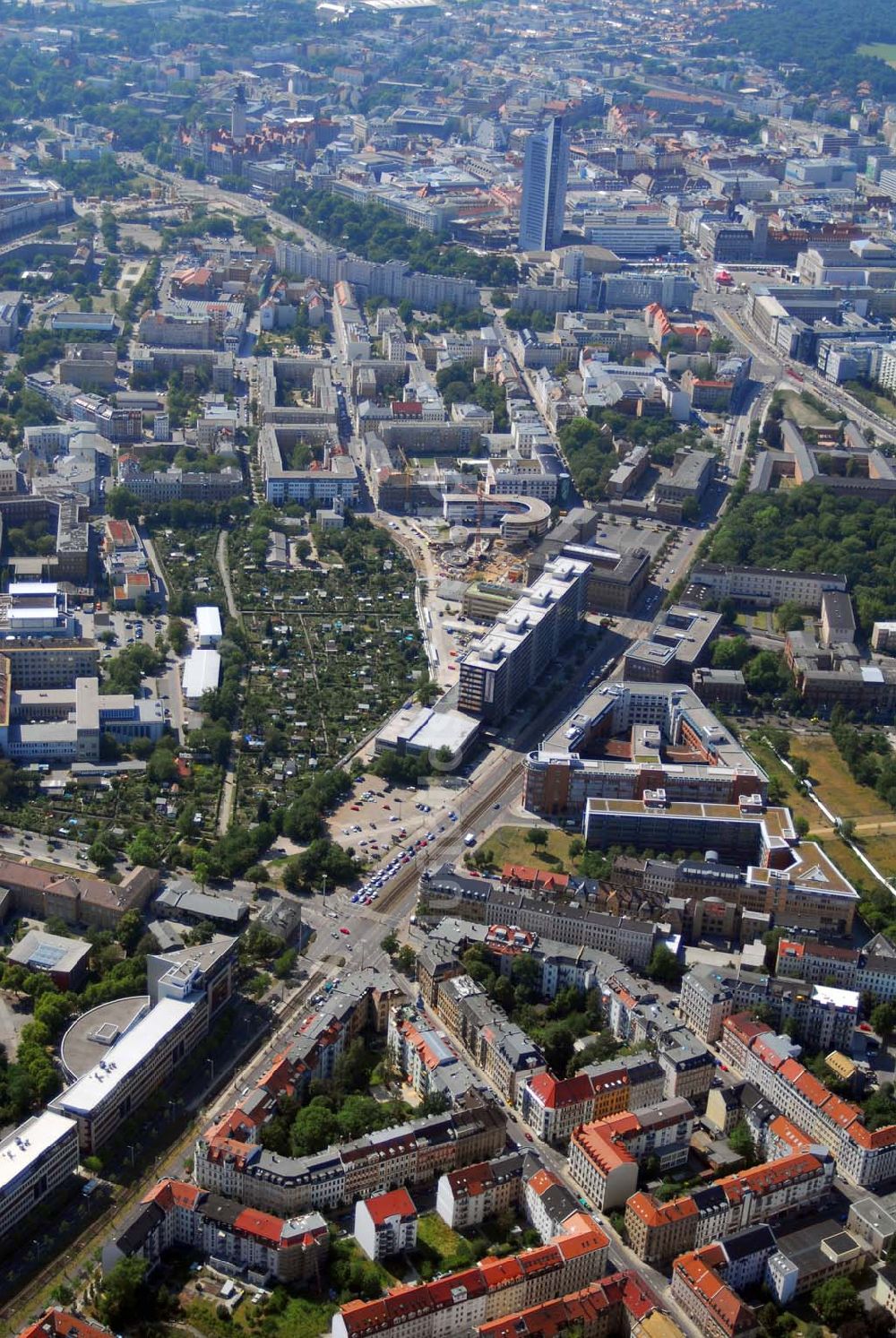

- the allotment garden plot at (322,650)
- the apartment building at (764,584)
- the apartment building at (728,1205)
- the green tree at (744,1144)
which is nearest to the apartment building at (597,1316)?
the apartment building at (728,1205)

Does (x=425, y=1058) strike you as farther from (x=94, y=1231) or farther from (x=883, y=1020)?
(x=883, y=1020)

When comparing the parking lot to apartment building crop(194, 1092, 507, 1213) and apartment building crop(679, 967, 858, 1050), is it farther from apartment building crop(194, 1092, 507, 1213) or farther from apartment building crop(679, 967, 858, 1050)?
apartment building crop(194, 1092, 507, 1213)

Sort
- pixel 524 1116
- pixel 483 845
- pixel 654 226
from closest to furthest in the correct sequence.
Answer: pixel 524 1116, pixel 483 845, pixel 654 226

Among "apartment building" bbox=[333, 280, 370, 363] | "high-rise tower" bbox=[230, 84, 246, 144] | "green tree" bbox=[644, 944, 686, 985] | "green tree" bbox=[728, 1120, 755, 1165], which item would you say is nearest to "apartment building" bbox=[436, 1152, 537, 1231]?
"green tree" bbox=[728, 1120, 755, 1165]

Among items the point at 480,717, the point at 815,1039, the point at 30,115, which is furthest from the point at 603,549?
the point at 30,115

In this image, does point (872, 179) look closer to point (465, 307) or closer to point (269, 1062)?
point (465, 307)

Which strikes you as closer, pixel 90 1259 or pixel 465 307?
pixel 90 1259

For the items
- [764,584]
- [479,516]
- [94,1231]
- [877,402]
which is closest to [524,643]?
[764,584]
